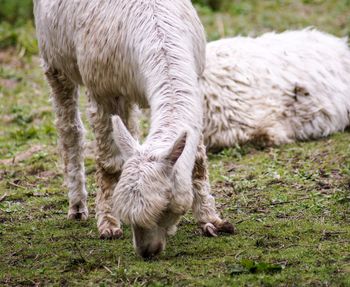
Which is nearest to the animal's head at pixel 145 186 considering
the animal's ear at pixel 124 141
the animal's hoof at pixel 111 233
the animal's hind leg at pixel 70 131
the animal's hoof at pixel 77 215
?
the animal's ear at pixel 124 141

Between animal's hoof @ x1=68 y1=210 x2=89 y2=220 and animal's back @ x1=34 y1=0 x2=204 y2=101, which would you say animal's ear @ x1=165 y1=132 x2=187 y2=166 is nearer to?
animal's back @ x1=34 y1=0 x2=204 y2=101

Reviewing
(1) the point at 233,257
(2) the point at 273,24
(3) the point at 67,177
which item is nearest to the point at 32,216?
(3) the point at 67,177

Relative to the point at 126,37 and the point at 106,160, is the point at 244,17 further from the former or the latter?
the point at 126,37

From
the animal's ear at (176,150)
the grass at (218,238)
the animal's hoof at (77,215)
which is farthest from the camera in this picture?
the animal's hoof at (77,215)

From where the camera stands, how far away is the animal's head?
16.1 ft

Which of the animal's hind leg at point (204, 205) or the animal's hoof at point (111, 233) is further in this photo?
the animal's hoof at point (111, 233)

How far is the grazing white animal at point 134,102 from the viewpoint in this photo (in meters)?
5.00

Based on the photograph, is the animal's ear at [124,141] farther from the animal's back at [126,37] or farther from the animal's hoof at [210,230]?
the animal's hoof at [210,230]

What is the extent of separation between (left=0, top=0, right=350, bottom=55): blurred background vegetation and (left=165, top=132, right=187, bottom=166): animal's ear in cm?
872

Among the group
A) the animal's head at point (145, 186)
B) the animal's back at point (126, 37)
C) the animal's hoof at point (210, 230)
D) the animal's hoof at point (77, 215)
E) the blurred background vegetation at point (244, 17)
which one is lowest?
the blurred background vegetation at point (244, 17)

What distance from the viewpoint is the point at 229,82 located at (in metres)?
9.38

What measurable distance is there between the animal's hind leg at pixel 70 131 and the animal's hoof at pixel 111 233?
3.15 feet

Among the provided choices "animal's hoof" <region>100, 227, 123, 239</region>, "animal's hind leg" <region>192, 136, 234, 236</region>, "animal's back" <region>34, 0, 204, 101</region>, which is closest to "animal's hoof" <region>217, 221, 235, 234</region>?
"animal's hind leg" <region>192, 136, 234, 236</region>

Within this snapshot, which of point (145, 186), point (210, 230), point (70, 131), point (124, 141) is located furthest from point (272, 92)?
point (145, 186)
